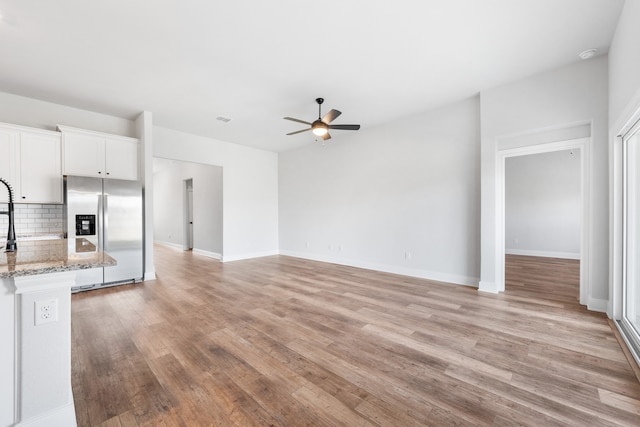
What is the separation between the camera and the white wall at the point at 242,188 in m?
6.00

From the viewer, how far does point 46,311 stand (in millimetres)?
1383

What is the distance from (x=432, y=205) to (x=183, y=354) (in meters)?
4.22

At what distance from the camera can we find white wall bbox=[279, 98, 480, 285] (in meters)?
4.43

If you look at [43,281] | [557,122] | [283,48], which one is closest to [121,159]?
[283,48]

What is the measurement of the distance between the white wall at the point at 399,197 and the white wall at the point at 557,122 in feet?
1.01

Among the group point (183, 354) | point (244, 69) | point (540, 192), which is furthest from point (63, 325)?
point (540, 192)

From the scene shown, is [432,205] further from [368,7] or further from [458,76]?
[368,7]

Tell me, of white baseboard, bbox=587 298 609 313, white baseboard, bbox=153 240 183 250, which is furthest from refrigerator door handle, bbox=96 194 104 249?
white baseboard, bbox=587 298 609 313

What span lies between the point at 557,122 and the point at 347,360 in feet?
12.8

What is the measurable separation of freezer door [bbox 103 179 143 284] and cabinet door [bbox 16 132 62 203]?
0.66m

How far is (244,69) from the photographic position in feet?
11.1

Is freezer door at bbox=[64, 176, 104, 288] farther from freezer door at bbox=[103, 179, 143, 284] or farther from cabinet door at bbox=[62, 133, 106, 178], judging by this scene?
cabinet door at bbox=[62, 133, 106, 178]

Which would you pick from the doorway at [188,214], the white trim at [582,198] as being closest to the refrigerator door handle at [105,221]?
the doorway at [188,214]

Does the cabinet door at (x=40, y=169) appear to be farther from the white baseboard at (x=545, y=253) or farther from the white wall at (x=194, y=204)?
the white baseboard at (x=545, y=253)
